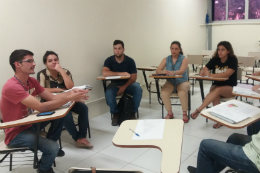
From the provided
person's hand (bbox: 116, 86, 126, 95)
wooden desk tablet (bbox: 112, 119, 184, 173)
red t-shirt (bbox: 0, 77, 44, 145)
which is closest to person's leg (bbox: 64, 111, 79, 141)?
red t-shirt (bbox: 0, 77, 44, 145)

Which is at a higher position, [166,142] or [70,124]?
[166,142]

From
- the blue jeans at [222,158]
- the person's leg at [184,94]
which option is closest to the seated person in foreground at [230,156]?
the blue jeans at [222,158]

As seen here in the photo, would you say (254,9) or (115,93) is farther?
(254,9)

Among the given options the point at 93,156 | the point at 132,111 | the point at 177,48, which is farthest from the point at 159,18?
the point at 93,156

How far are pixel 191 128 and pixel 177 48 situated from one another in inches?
49.6

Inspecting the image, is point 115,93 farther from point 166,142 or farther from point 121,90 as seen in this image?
point 166,142

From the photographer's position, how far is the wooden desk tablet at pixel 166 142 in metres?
1.12

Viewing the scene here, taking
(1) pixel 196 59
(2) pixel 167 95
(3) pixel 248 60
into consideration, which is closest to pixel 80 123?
(2) pixel 167 95

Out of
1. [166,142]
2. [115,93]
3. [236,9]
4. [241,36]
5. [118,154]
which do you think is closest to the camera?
[166,142]

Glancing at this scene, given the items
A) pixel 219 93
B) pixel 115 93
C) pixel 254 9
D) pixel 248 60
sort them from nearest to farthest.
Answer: pixel 219 93 → pixel 115 93 → pixel 248 60 → pixel 254 9

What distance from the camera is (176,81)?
353 centimetres

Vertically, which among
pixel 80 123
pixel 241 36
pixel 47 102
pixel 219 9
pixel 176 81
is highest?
pixel 219 9

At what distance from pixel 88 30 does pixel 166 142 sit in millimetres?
2733

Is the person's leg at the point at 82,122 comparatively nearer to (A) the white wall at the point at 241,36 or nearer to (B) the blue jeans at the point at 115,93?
(B) the blue jeans at the point at 115,93
